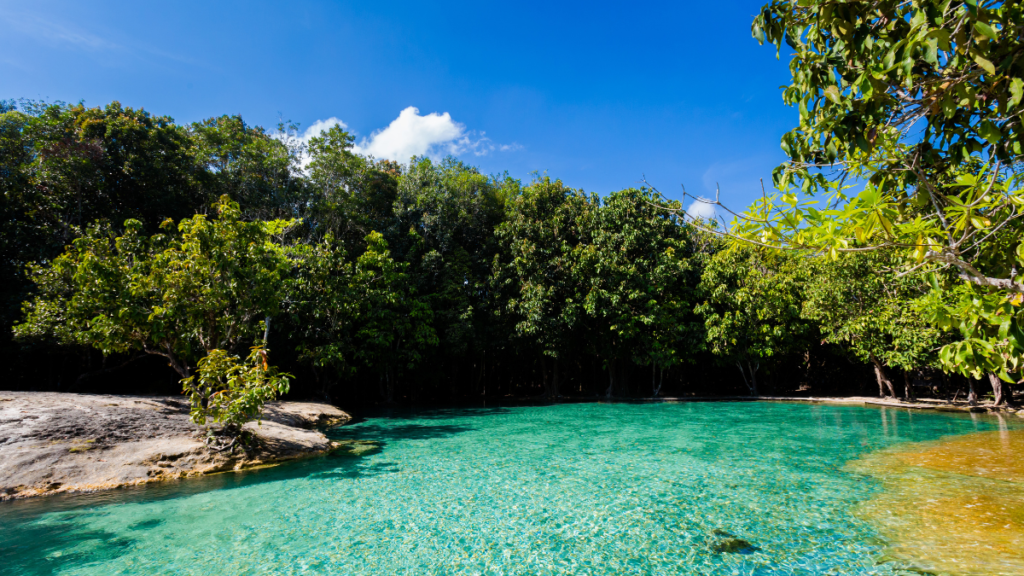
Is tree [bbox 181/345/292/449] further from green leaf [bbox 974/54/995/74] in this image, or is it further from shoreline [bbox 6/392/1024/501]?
green leaf [bbox 974/54/995/74]

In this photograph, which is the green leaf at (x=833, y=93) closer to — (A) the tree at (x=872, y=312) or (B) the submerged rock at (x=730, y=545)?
(B) the submerged rock at (x=730, y=545)

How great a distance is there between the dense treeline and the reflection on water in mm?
5584

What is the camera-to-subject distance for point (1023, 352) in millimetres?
2137

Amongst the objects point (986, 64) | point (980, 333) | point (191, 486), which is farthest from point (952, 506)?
point (191, 486)

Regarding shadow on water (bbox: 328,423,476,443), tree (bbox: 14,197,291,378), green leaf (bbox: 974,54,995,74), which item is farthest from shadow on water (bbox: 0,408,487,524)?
green leaf (bbox: 974,54,995,74)

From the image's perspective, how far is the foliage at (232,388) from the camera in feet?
23.7

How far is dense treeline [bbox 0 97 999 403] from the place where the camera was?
32.1 feet

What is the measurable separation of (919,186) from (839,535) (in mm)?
3548

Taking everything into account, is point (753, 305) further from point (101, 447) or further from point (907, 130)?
point (101, 447)

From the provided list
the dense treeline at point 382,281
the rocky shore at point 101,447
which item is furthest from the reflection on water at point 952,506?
the rocky shore at point 101,447

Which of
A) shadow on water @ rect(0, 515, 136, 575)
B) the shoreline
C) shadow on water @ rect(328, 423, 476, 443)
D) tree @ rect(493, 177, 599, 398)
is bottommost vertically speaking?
shadow on water @ rect(0, 515, 136, 575)

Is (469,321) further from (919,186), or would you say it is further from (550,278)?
(919,186)

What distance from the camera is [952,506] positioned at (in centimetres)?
507

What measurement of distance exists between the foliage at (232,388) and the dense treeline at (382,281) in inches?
67.1
